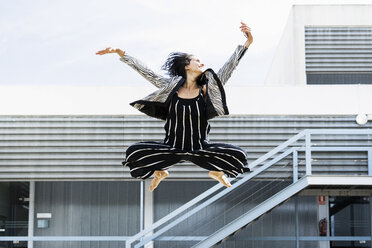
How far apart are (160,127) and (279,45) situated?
6703 mm

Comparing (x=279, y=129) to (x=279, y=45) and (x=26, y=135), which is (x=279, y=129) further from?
(x=279, y=45)

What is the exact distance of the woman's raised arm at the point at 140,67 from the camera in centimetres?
402

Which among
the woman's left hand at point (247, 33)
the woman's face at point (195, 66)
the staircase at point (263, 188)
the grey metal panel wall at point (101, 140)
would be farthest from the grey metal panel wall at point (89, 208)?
the woman's left hand at point (247, 33)

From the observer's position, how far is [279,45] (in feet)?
54.4

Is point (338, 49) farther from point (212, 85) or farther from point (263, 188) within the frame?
point (212, 85)

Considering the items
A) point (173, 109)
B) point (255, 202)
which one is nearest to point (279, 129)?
point (255, 202)

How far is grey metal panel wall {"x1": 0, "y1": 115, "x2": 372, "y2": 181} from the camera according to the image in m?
10.9

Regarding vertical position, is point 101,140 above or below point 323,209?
above

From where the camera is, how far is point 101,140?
10914mm

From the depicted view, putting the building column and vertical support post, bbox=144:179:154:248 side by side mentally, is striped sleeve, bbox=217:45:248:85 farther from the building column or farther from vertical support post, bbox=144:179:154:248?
the building column

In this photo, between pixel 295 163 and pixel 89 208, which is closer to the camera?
pixel 295 163

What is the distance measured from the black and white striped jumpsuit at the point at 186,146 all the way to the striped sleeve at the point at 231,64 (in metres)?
0.16

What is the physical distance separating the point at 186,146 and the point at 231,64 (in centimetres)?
56

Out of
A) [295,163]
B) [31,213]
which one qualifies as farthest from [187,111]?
[31,213]
